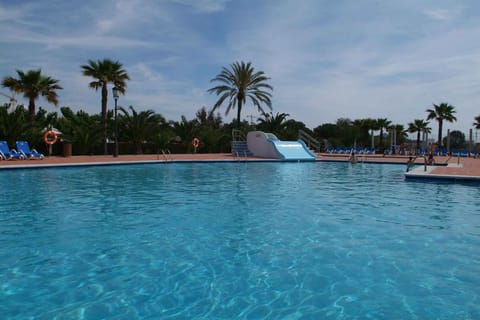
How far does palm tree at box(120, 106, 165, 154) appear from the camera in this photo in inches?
1133

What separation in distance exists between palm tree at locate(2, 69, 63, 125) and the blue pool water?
18.5 metres

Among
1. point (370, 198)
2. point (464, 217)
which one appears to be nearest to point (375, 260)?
point (464, 217)

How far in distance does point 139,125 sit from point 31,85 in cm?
756

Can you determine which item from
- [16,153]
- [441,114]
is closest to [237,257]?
[16,153]

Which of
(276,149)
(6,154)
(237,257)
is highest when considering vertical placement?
(276,149)

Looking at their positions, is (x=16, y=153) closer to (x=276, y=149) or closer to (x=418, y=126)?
(x=276, y=149)

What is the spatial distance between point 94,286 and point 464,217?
23.2ft

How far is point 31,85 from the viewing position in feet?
82.8

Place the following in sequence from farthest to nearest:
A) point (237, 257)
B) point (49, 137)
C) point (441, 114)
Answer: point (441, 114)
point (49, 137)
point (237, 257)

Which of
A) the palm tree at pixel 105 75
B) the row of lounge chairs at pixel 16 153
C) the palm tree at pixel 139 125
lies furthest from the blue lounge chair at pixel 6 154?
the palm tree at pixel 139 125

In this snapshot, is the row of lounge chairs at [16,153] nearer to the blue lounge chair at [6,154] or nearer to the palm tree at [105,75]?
the blue lounge chair at [6,154]

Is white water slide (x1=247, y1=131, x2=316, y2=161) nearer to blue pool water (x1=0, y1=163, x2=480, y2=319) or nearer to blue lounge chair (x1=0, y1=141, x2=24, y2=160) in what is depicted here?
blue lounge chair (x1=0, y1=141, x2=24, y2=160)

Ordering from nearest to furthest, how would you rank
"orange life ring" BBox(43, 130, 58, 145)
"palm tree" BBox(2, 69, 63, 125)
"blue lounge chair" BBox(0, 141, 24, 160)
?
"blue lounge chair" BBox(0, 141, 24, 160)
"orange life ring" BBox(43, 130, 58, 145)
"palm tree" BBox(2, 69, 63, 125)

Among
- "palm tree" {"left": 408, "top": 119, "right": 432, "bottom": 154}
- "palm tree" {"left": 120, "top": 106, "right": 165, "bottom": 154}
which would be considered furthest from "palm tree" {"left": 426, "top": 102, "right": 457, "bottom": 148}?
"palm tree" {"left": 120, "top": 106, "right": 165, "bottom": 154}
